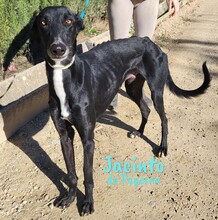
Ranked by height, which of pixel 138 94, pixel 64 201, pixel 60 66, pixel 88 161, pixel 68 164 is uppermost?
pixel 60 66

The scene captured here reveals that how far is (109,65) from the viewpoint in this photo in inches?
116

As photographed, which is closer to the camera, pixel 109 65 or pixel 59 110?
pixel 59 110

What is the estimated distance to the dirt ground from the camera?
9.20 ft

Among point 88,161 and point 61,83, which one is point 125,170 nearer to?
point 88,161

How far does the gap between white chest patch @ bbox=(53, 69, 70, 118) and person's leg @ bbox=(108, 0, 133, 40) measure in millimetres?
1559

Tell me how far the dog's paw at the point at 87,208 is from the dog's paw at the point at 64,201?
0.50 ft

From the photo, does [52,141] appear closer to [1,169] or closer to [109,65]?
[1,169]

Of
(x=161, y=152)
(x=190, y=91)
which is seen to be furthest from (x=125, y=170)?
(x=190, y=91)

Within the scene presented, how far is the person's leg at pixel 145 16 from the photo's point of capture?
11.9ft

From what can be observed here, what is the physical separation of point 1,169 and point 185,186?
Answer: 1.80 metres

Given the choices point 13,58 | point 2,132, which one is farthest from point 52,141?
point 13,58

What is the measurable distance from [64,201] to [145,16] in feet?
7.17

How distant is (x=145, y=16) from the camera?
3707 millimetres

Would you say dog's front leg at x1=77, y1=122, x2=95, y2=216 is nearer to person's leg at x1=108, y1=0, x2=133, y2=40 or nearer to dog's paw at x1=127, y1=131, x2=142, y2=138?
dog's paw at x1=127, y1=131, x2=142, y2=138
